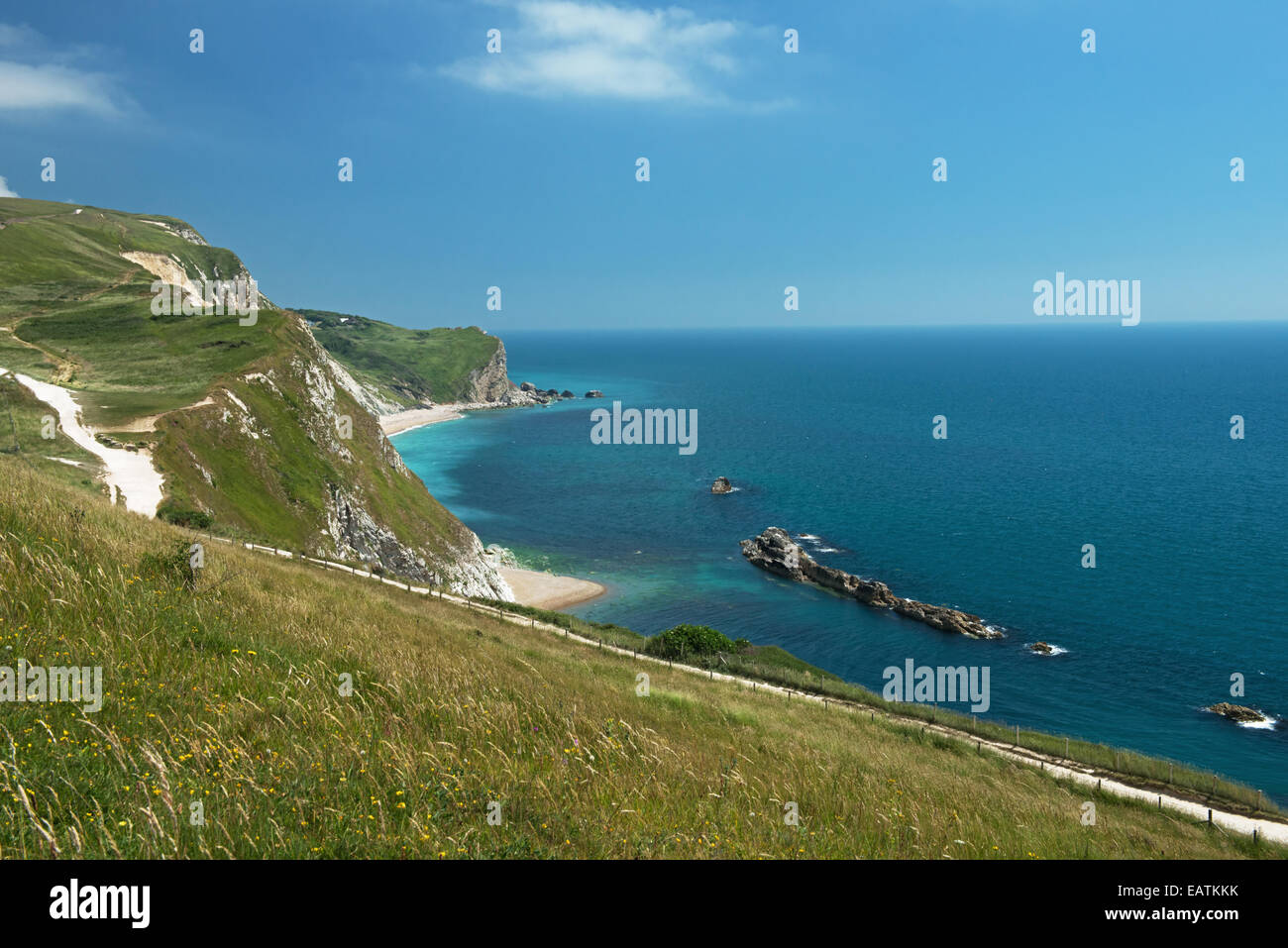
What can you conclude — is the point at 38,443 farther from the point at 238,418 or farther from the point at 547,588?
the point at 547,588

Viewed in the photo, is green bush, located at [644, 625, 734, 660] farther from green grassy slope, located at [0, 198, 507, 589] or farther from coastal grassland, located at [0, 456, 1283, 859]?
coastal grassland, located at [0, 456, 1283, 859]

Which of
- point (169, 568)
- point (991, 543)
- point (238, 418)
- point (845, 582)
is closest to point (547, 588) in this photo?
point (845, 582)

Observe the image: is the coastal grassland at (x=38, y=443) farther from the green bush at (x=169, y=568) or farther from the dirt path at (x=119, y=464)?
the green bush at (x=169, y=568)

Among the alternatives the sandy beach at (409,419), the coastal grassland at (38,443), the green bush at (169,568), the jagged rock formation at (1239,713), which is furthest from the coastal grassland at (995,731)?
the sandy beach at (409,419)

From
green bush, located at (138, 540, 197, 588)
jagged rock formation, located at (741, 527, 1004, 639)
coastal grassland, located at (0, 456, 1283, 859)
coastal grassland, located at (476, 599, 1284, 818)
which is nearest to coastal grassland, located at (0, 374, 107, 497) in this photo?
green bush, located at (138, 540, 197, 588)

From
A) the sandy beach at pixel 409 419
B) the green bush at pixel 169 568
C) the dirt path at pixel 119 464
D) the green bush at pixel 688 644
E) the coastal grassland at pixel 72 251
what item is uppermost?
the coastal grassland at pixel 72 251
